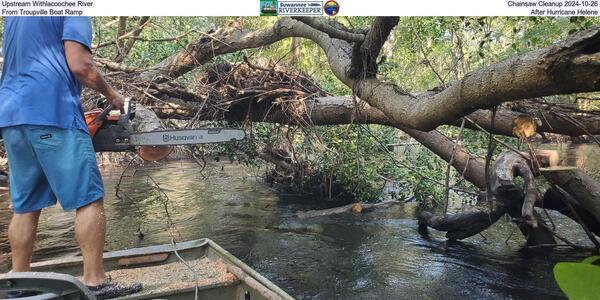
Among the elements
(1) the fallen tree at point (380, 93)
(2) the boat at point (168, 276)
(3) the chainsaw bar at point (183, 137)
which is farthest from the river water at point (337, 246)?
(3) the chainsaw bar at point (183, 137)

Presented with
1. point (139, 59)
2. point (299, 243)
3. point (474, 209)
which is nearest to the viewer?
point (474, 209)

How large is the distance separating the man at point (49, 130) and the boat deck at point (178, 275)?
41 cm

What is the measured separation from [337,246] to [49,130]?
4755 mm

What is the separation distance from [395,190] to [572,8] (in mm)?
7372

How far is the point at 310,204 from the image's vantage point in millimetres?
9633

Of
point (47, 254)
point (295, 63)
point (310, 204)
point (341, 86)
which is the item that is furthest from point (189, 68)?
point (310, 204)

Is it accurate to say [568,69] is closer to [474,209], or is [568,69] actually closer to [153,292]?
[153,292]

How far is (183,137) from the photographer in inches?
129

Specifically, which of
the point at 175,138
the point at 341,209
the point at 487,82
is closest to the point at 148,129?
the point at 175,138

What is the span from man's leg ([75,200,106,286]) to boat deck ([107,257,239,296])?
325 mm

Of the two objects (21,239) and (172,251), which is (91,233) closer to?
(21,239)

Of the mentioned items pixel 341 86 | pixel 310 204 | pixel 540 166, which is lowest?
pixel 310 204

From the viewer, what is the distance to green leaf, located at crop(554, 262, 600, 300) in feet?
3.65

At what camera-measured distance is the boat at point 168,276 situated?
2.29 metres
